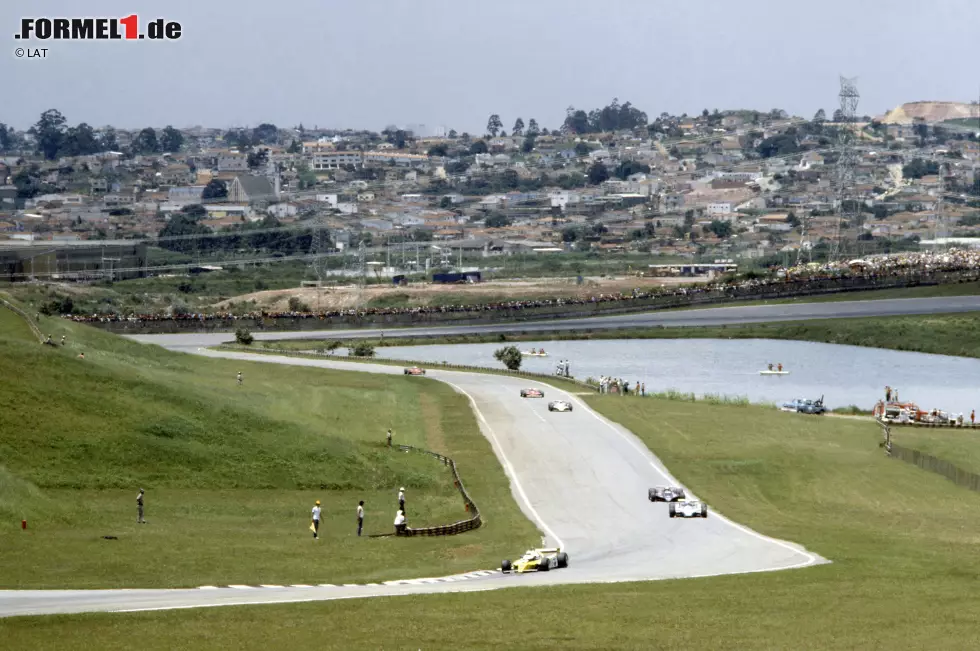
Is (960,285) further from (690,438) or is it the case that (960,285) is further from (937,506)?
(937,506)

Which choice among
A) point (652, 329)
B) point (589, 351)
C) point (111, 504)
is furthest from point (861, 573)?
point (652, 329)

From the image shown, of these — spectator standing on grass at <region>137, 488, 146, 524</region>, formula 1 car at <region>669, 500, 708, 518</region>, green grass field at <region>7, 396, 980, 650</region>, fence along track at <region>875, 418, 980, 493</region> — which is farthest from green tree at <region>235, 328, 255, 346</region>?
green grass field at <region>7, 396, 980, 650</region>

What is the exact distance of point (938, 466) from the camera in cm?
5875

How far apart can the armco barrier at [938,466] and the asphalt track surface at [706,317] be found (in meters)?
80.5

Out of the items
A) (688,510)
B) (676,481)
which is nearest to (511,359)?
(676,481)

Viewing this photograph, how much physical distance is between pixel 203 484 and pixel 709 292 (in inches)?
4587

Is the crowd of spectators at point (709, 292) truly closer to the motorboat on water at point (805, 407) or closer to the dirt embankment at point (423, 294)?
the dirt embankment at point (423, 294)

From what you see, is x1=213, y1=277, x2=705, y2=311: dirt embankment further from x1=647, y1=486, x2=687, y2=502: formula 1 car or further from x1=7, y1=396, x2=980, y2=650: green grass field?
x1=7, y1=396, x2=980, y2=650: green grass field

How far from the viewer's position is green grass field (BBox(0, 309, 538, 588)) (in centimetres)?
3688

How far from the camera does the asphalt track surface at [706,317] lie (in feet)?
471

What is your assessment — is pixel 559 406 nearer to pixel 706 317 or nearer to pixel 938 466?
pixel 938 466

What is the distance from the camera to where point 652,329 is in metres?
141

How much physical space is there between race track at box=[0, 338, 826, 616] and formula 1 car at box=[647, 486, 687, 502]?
355 millimetres

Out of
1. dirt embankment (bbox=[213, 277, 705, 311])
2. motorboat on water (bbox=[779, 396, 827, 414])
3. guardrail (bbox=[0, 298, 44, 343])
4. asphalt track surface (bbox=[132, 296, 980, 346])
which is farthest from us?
dirt embankment (bbox=[213, 277, 705, 311])
